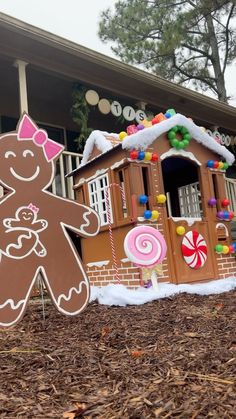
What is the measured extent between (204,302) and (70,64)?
4769mm

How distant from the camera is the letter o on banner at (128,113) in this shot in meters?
8.39

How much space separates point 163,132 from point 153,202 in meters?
0.93

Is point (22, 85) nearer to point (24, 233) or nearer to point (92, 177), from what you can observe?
point (92, 177)

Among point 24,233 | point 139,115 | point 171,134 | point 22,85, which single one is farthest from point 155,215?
point 139,115

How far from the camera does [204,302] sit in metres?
4.45

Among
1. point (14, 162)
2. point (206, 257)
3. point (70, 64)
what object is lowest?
point (206, 257)

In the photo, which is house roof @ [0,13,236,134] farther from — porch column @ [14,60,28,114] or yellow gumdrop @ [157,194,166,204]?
yellow gumdrop @ [157,194,166,204]

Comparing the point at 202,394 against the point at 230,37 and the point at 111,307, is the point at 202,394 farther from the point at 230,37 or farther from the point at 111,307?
the point at 230,37

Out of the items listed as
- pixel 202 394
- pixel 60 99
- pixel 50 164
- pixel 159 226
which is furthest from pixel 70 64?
pixel 202 394

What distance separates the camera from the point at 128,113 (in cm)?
844

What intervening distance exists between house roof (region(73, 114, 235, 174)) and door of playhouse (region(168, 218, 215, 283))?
103 cm

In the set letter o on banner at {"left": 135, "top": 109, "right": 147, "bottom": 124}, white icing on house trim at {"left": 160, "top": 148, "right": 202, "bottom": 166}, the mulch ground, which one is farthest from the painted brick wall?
letter o on banner at {"left": 135, "top": 109, "right": 147, "bottom": 124}

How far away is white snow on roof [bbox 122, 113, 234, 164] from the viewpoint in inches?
199

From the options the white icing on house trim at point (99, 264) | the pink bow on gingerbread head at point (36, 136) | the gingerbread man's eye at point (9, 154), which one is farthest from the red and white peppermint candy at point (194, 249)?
the gingerbread man's eye at point (9, 154)
